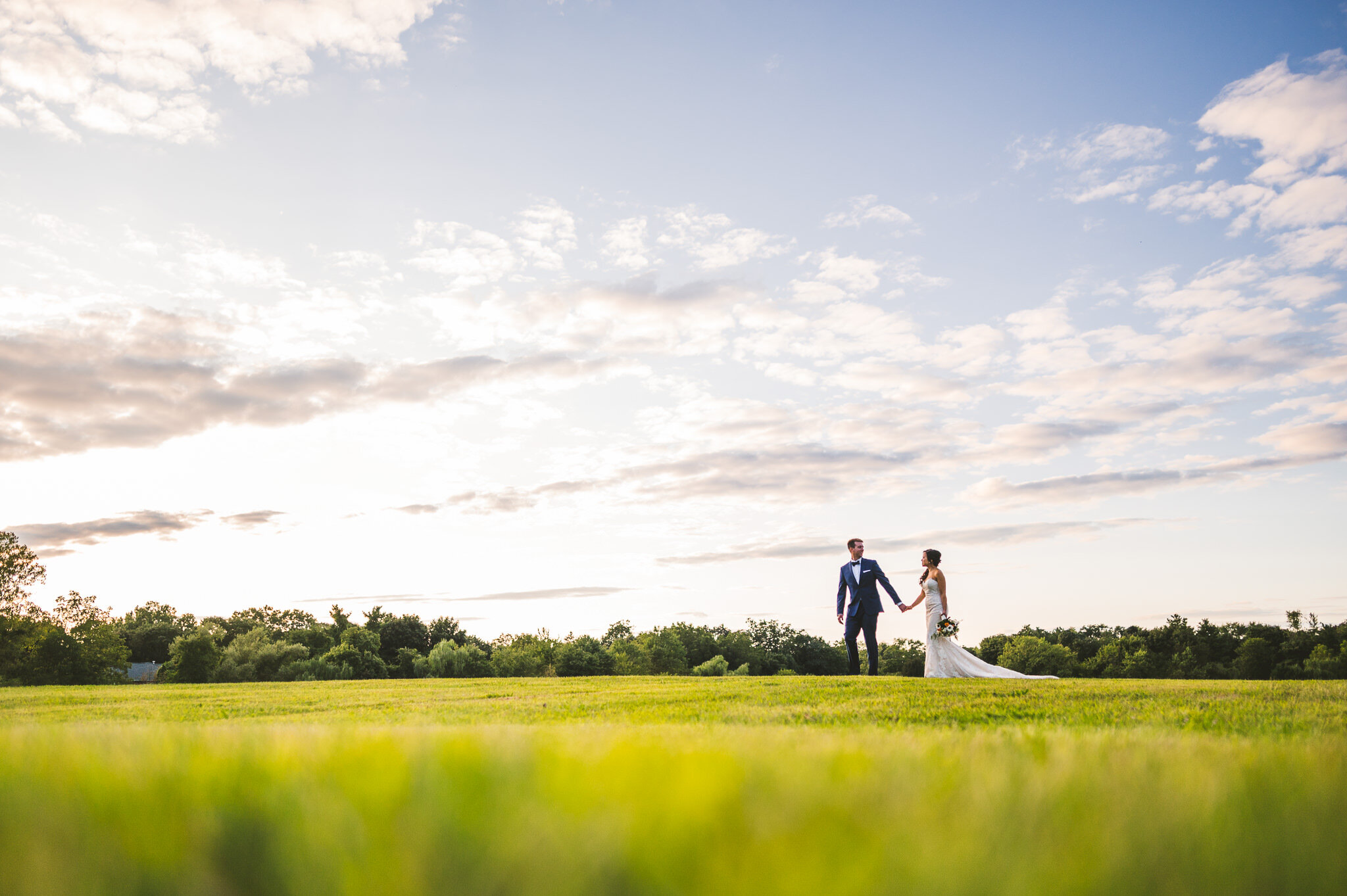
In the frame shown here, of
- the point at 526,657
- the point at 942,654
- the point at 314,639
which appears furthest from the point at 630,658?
the point at 942,654

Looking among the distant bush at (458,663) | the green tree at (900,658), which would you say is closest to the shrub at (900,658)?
the green tree at (900,658)

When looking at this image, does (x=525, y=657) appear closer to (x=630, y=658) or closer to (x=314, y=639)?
(x=630, y=658)

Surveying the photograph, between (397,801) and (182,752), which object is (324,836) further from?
(182,752)

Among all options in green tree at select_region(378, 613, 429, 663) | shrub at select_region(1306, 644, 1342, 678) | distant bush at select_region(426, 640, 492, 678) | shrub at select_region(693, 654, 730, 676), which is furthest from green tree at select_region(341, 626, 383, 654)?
shrub at select_region(1306, 644, 1342, 678)

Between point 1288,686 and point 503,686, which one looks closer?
point 1288,686

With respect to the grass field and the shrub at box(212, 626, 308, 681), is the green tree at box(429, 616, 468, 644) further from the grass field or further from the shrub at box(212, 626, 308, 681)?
the grass field

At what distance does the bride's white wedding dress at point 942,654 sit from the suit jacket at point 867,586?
152cm

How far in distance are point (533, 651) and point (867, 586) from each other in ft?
126

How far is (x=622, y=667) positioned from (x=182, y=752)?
46679 millimetres

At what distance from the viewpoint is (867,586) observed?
19609 mm

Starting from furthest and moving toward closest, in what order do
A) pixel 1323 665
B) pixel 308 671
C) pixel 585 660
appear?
1. pixel 1323 665
2. pixel 585 660
3. pixel 308 671

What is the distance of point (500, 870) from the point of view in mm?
1289

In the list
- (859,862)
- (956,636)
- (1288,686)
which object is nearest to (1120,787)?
(859,862)

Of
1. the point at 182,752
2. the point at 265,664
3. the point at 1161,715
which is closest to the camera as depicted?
the point at 182,752
